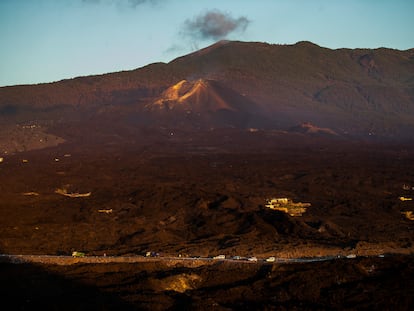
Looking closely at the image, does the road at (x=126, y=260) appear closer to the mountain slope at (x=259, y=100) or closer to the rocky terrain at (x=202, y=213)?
the rocky terrain at (x=202, y=213)

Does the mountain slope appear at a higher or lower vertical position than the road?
higher

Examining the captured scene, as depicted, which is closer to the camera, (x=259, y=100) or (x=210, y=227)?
(x=210, y=227)

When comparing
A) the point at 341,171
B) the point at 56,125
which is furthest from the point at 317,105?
the point at 341,171

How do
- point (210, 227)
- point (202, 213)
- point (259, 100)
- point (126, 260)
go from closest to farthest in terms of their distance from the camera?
point (126, 260) → point (210, 227) → point (202, 213) → point (259, 100)

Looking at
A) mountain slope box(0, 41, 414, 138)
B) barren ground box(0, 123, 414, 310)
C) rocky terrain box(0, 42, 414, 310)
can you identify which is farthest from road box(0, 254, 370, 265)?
mountain slope box(0, 41, 414, 138)

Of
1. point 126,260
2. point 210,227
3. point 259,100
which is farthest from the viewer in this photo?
point 259,100

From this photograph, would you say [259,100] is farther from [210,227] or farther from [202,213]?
[210,227]

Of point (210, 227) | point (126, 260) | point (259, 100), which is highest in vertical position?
point (259, 100)

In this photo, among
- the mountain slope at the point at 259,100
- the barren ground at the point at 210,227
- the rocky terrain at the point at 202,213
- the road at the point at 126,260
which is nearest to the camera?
the barren ground at the point at 210,227

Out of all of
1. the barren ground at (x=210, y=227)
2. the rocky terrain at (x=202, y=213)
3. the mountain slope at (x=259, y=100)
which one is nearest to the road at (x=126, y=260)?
the rocky terrain at (x=202, y=213)

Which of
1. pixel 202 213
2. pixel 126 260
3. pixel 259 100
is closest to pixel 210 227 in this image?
pixel 202 213

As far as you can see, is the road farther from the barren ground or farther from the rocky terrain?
the barren ground

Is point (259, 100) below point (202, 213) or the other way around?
the other way around
